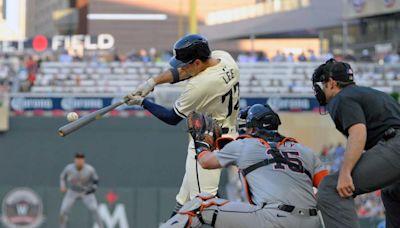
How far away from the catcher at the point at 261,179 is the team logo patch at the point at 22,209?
11064 millimetres

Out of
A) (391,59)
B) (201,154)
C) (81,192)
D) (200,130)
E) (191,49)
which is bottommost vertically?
(81,192)

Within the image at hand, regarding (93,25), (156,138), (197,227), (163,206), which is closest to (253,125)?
(197,227)

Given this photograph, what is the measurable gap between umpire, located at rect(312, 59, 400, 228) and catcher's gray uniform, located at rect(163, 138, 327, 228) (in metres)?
0.17

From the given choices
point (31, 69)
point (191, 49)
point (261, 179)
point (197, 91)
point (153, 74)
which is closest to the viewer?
point (261, 179)

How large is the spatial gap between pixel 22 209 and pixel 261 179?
11.6m

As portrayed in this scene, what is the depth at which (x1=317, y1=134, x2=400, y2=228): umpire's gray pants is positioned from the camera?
20.3 ft

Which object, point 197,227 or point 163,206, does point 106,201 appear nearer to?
point 163,206

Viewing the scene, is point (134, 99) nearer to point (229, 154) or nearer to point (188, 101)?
point (188, 101)

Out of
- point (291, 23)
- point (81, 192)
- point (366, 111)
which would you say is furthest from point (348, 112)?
point (291, 23)

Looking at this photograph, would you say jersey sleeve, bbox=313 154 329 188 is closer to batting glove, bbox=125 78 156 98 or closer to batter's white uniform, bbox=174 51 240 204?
batter's white uniform, bbox=174 51 240 204

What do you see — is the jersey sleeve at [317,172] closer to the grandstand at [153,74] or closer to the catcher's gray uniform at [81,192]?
the catcher's gray uniform at [81,192]

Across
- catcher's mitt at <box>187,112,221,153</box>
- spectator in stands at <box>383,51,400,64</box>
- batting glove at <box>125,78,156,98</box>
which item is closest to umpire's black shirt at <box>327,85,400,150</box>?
catcher's mitt at <box>187,112,221,153</box>

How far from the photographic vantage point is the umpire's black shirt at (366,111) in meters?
6.14

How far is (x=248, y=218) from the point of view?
5.92 m
